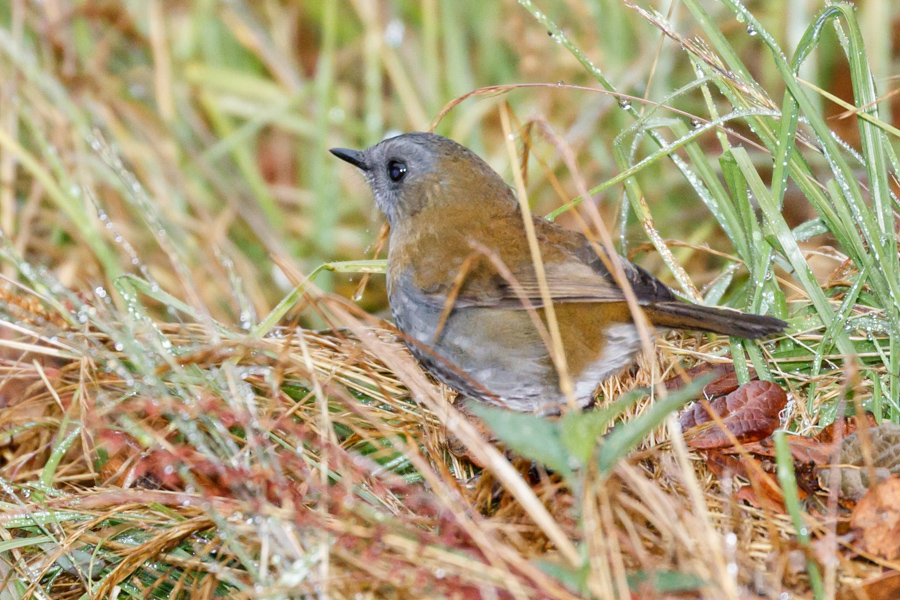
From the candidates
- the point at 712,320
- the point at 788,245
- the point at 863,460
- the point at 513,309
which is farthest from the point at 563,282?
the point at 863,460

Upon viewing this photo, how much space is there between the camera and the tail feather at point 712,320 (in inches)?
84.7

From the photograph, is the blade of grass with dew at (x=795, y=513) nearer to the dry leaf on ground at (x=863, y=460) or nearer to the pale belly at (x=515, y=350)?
the dry leaf on ground at (x=863, y=460)

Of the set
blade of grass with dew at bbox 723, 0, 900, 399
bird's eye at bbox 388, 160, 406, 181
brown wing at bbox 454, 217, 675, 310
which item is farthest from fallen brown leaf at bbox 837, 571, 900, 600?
bird's eye at bbox 388, 160, 406, 181

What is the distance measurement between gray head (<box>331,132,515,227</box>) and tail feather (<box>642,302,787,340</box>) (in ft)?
2.43

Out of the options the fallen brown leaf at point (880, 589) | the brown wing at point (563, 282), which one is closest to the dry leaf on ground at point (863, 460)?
the fallen brown leaf at point (880, 589)

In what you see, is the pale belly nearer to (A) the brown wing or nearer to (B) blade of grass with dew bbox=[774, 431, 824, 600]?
(A) the brown wing

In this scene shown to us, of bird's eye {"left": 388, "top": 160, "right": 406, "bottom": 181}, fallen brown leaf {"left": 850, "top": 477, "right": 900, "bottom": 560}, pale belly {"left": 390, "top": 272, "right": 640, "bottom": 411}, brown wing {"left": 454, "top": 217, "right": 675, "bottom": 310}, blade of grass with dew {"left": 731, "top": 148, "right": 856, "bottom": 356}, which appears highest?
blade of grass with dew {"left": 731, "top": 148, "right": 856, "bottom": 356}

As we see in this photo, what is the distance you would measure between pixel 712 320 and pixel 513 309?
0.54m

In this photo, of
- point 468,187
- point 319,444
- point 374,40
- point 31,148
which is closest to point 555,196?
point 374,40

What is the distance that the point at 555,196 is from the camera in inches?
181

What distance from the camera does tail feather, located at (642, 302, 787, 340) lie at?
2150 mm

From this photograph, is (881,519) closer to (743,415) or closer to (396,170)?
(743,415)

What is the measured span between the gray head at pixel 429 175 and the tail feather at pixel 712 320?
74 cm

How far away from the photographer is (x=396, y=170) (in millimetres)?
2889
